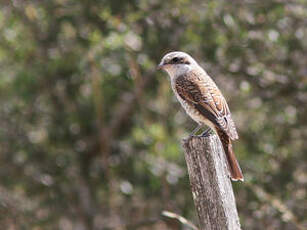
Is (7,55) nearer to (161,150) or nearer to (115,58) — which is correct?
(115,58)

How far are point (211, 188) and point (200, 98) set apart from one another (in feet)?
5.49

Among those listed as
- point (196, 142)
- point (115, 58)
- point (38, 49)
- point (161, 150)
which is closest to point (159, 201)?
point (161, 150)

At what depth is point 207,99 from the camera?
4.68m

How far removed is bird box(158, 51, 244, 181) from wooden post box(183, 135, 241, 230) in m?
0.75

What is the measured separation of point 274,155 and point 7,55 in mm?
3376

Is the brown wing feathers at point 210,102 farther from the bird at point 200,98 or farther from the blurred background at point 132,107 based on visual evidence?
the blurred background at point 132,107

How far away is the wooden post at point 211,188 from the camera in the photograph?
3.12 m

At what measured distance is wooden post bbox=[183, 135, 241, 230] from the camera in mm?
3117

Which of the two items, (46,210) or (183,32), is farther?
(46,210)

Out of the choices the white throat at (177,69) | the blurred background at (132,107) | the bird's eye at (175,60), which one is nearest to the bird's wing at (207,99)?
the white throat at (177,69)

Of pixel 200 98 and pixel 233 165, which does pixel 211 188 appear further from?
pixel 200 98

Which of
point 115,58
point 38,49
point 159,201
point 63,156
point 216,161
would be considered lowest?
point 216,161

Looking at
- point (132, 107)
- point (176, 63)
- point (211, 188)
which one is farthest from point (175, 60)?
point (211, 188)

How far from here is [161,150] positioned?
21.8ft
